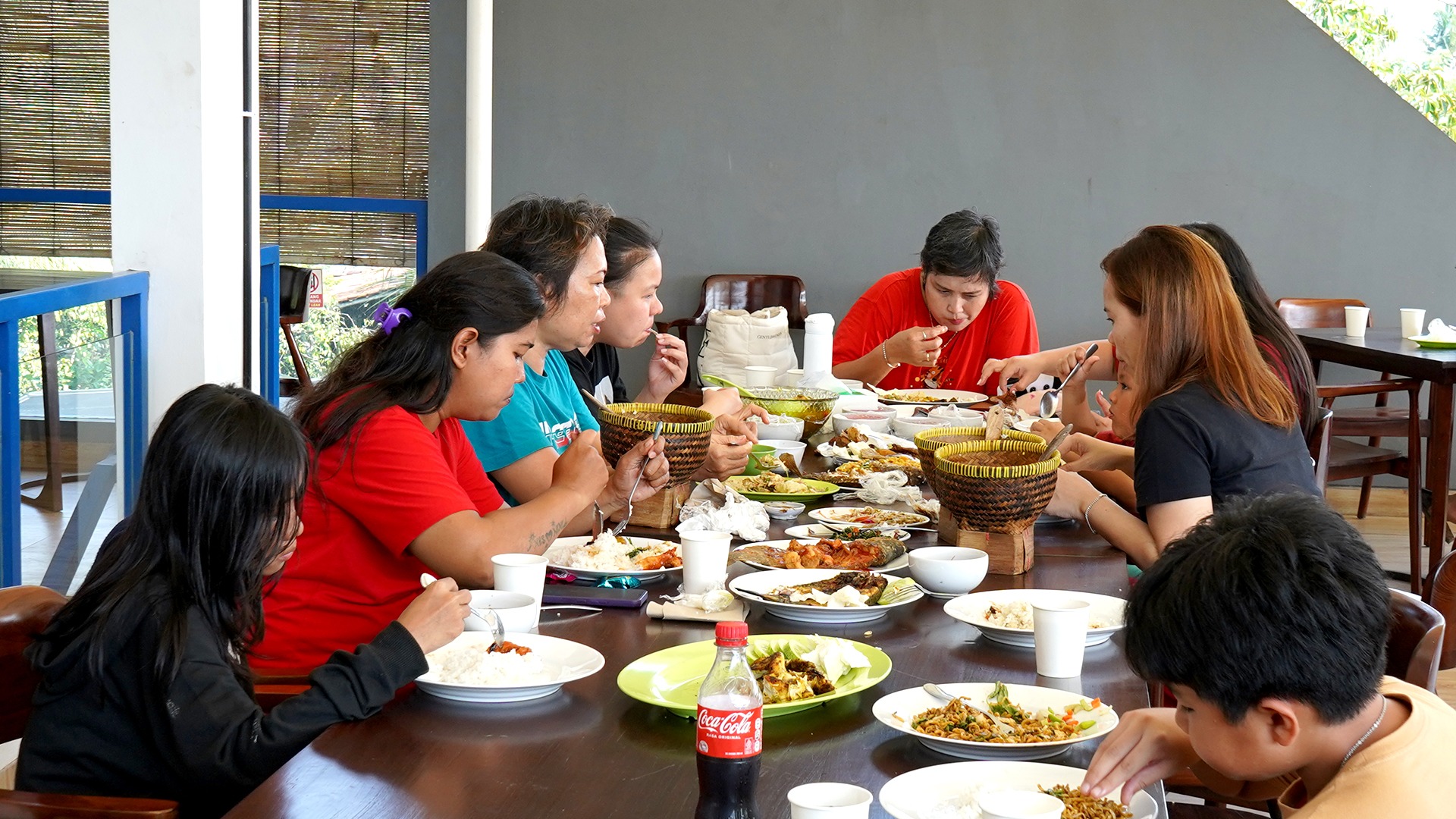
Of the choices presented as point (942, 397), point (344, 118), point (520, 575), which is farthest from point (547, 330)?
point (344, 118)

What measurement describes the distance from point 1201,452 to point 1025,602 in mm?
568

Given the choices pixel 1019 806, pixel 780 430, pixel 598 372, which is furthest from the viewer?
pixel 598 372

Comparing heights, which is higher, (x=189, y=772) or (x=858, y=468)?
(x=858, y=468)

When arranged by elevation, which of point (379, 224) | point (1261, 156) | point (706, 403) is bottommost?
point (706, 403)

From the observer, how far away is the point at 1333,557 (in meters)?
1.07

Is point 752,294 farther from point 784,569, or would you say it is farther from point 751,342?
point 784,569

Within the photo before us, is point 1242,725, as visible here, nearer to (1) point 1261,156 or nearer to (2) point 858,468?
(2) point 858,468

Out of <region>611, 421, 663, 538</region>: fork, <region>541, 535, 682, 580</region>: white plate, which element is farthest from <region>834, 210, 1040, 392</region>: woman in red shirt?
<region>541, 535, 682, 580</region>: white plate

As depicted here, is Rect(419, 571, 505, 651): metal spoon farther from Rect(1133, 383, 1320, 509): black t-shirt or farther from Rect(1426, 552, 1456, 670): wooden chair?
Rect(1426, 552, 1456, 670): wooden chair

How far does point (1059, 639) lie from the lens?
1404 millimetres

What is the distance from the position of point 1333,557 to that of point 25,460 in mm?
2409

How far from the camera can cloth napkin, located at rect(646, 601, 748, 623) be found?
158cm

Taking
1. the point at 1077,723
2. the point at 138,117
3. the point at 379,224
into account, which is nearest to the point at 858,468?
the point at 1077,723

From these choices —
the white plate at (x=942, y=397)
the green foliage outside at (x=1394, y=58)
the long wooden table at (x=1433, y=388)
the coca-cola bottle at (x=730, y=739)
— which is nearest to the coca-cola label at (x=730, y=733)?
the coca-cola bottle at (x=730, y=739)
